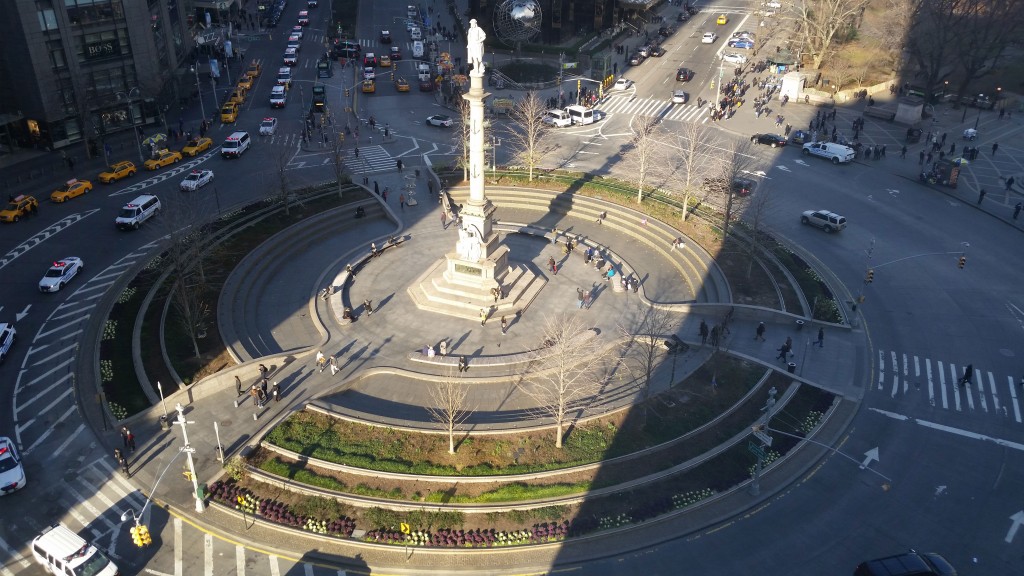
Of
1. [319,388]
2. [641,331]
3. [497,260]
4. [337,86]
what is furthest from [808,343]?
[337,86]

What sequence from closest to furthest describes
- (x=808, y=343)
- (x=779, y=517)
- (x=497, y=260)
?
1. (x=779, y=517)
2. (x=808, y=343)
3. (x=497, y=260)

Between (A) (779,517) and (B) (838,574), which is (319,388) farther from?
(B) (838,574)

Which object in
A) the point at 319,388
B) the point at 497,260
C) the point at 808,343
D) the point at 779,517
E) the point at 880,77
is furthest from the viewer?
the point at 880,77

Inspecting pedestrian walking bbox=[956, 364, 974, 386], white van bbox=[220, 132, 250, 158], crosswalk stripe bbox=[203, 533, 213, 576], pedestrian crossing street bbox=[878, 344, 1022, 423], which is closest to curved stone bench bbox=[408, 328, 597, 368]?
crosswalk stripe bbox=[203, 533, 213, 576]

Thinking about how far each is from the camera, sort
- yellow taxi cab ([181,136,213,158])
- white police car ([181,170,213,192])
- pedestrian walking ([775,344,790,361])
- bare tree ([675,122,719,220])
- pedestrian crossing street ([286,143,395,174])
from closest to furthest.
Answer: pedestrian walking ([775,344,790,361]), bare tree ([675,122,719,220]), white police car ([181,170,213,192]), pedestrian crossing street ([286,143,395,174]), yellow taxi cab ([181,136,213,158])

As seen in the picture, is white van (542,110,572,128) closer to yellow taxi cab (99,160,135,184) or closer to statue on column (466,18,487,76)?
statue on column (466,18,487,76)

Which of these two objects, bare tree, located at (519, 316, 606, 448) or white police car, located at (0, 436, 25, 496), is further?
bare tree, located at (519, 316, 606, 448)

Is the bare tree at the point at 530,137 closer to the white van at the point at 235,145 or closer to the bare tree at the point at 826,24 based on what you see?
the white van at the point at 235,145

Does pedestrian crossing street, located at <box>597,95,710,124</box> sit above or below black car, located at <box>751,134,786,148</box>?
above
